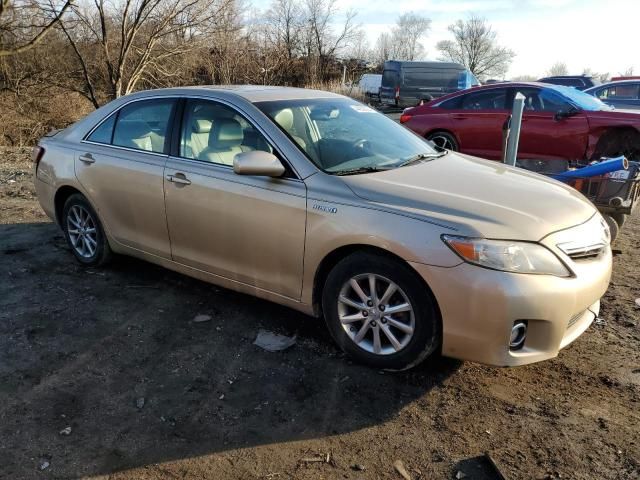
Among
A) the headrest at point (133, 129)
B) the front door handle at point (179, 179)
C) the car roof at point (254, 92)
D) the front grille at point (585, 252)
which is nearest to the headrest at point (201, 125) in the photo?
the car roof at point (254, 92)

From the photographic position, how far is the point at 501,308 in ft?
9.07

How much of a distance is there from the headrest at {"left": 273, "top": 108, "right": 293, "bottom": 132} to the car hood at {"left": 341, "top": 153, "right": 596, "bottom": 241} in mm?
650

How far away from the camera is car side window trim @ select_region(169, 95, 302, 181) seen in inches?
137

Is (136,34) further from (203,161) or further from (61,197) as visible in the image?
(203,161)

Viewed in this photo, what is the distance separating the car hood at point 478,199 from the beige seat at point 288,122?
1.53 feet

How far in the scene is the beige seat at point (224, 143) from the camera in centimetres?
380

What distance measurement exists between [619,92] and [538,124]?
7445 mm

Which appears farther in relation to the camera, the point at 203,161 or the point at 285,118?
the point at 203,161

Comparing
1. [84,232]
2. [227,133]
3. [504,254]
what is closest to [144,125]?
[227,133]

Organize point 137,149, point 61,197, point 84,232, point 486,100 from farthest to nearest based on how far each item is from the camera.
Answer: point 486,100
point 61,197
point 84,232
point 137,149

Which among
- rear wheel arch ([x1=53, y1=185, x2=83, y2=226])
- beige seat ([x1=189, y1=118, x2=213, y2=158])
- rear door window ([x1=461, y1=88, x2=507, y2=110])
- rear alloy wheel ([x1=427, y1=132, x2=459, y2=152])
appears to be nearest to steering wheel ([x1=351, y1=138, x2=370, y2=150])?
beige seat ([x1=189, y1=118, x2=213, y2=158])

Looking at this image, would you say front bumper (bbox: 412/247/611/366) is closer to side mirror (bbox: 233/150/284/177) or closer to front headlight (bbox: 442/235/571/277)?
front headlight (bbox: 442/235/571/277)

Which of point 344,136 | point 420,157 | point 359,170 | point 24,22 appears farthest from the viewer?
point 24,22

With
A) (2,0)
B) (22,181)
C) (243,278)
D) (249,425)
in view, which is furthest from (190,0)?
(249,425)
